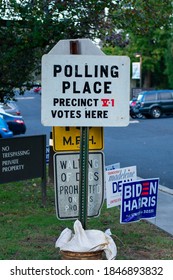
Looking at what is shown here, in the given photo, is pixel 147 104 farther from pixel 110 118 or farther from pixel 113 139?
pixel 110 118

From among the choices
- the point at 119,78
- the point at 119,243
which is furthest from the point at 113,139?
the point at 119,78

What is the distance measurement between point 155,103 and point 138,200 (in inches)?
1219

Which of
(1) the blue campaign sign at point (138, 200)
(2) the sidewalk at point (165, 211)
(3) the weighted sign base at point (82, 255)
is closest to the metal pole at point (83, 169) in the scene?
(3) the weighted sign base at point (82, 255)

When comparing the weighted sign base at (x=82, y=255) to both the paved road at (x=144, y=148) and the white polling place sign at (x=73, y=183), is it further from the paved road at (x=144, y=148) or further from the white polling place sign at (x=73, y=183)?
the paved road at (x=144, y=148)

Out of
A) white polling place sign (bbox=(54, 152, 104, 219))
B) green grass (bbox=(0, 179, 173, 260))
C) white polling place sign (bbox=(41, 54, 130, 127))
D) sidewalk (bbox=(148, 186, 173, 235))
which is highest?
white polling place sign (bbox=(41, 54, 130, 127))

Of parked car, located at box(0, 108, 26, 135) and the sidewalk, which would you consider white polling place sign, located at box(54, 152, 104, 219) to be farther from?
parked car, located at box(0, 108, 26, 135)

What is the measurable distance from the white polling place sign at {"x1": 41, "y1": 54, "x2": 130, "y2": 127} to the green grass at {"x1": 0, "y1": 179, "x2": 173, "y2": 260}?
180 centimetres

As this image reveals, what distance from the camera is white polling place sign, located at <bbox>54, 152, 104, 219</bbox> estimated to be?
22.9 ft

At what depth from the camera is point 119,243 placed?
8086 millimetres

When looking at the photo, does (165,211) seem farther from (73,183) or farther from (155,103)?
(155,103)

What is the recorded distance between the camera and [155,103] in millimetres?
39000

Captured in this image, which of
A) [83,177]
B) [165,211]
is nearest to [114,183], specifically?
[165,211]

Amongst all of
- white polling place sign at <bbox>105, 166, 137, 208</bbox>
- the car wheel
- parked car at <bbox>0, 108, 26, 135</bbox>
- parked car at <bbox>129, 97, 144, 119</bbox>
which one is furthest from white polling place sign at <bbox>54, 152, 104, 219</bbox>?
parked car at <bbox>129, 97, 144, 119</bbox>
